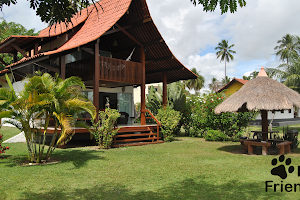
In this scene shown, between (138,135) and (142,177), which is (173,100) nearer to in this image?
(138,135)

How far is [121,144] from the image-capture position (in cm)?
1230

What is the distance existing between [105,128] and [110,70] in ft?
10.1

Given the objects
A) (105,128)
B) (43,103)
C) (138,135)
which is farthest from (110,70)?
(43,103)

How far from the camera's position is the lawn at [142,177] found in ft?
17.0

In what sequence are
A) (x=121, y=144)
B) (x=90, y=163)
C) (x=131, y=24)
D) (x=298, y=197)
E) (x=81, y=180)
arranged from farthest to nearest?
(x=131, y=24) < (x=121, y=144) < (x=90, y=163) < (x=81, y=180) < (x=298, y=197)

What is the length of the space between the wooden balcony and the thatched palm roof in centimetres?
508

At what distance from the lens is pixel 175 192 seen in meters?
5.29

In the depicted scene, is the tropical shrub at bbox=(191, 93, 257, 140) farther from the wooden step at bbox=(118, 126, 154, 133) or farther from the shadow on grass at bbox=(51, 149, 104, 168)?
the shadow on grass at bbox=(51, 149, 104, 168)

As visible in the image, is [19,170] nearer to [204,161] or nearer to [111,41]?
[204,161]

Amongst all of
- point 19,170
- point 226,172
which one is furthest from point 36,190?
point 226,172

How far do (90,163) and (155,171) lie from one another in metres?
2.24

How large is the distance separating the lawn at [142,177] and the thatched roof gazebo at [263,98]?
1.80m

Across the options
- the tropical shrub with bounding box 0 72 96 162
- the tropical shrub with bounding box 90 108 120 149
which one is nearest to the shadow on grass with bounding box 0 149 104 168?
the tropical shrub with bounding box 0 72 96 162

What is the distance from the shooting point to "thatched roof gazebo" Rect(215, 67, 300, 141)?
9.53 metres
